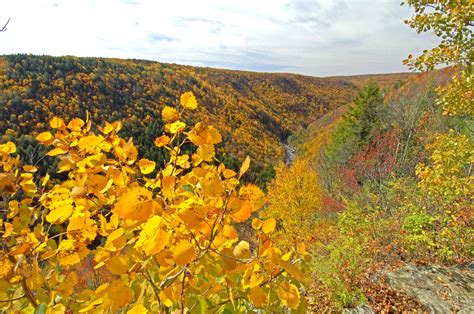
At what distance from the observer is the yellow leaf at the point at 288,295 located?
102 centimetres

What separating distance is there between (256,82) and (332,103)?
40672mm

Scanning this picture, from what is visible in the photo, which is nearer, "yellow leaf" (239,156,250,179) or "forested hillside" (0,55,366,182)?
"yellow leaf" (239,156,250,179)

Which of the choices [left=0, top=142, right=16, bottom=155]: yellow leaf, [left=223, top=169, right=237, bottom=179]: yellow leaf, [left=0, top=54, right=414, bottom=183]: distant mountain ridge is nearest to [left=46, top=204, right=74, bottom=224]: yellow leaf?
[left=0, top=142, right=16, bottom=155]: yellow leaf

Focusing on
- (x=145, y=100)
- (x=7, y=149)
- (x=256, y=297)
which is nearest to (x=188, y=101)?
(x=256, y=297)

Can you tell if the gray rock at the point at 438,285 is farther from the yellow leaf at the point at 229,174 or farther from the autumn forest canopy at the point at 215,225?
the yellow leaf at the point at 229,174

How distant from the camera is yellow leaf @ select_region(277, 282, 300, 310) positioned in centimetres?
102

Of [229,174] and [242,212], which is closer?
[242,212]

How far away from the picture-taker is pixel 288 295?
3.39 feet

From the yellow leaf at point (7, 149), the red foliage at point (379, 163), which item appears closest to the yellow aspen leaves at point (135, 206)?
the yellow leaf at point (7, 149)

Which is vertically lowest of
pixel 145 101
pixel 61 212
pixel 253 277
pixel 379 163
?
pixel 145 101

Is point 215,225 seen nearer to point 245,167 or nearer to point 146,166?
point 245,167

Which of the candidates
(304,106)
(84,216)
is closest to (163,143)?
(84,216)

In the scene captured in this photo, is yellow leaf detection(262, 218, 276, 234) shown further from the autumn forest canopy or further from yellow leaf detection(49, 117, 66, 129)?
yellow leaf detection(49, 117, 66, 129)

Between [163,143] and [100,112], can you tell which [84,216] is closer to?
[163,143]
